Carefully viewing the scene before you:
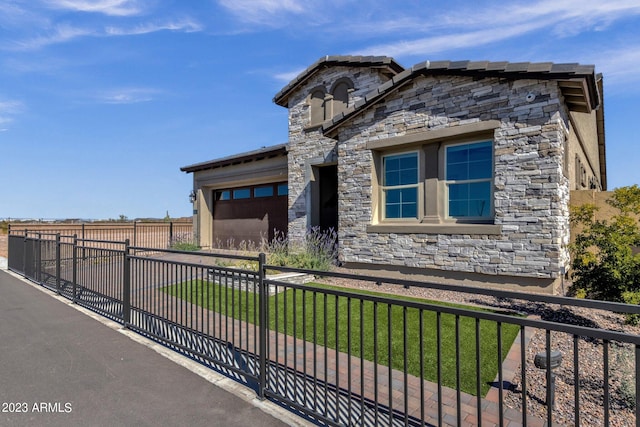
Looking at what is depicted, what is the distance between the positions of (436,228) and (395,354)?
4.68 meters

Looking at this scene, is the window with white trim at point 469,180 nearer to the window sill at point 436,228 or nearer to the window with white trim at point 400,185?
the window sill at point 436,228

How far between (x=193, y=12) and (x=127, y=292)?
19.4 ft

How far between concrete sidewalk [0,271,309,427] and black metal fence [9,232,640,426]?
8.2 inches

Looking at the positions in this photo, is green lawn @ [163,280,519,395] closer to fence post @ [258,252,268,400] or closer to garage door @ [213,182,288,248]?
fence post @ [258,252,268,400]

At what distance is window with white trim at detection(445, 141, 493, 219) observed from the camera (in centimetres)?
796

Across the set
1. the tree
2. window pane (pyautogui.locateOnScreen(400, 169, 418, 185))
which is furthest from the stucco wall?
window pane (pyautogui.locateOnScreen(400, 169, 418, 185))

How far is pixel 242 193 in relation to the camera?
16.4 metres

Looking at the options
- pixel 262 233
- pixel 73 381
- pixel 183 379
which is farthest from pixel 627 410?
pixel 262 233

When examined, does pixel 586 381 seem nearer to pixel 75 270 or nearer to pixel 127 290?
pixel 127 290

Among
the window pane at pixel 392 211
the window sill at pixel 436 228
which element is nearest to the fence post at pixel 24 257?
the window sill at pixel 436 228

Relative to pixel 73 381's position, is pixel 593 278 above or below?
above

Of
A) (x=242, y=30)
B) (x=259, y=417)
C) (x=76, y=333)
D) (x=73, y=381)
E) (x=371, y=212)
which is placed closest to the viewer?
(x=259, y=417)

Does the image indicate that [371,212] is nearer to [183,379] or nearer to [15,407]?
[183,379]

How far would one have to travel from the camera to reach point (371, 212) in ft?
31.0
